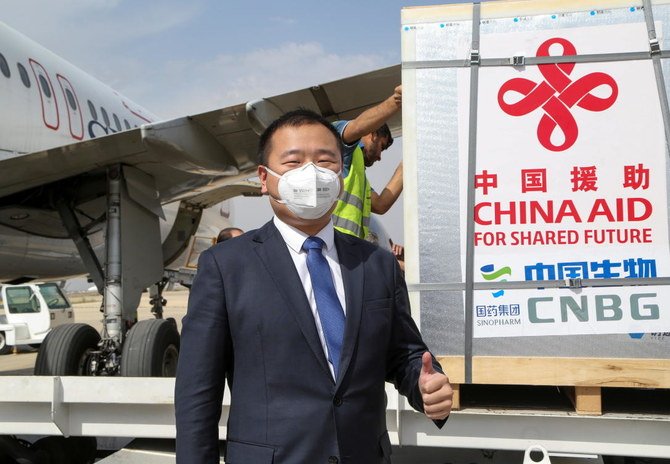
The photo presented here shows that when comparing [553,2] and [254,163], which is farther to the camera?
[254,163]

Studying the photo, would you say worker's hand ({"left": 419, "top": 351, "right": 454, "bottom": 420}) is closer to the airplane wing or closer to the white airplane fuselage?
the airplane wing

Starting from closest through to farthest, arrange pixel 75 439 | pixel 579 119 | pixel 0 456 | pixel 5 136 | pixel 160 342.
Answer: pixel 579 119, pixel 0 456, pixel 75 439, pixel 160 342, pixel 5 136

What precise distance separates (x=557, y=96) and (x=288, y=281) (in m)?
1.94

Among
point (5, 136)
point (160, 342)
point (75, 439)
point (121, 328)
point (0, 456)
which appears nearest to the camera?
point (0, 456)

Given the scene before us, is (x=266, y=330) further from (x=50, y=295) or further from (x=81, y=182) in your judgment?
(x=50, y=295)

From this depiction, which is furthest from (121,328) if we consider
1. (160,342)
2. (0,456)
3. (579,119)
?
(579,119)

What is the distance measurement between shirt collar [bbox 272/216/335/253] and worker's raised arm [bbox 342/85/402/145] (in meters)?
1.68

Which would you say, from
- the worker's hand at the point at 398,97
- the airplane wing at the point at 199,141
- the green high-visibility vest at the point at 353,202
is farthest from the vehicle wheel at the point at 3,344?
the worker's hand at the point at 398,97

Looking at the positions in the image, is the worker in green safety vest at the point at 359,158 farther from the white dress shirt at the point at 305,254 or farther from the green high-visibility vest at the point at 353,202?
the white dress shirt at the point at 305,254

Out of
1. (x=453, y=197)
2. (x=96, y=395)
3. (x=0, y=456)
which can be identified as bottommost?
(x=0, y=456)

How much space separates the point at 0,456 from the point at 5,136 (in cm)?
325

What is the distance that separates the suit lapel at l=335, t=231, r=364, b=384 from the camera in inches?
70.2

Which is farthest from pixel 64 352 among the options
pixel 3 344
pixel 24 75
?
pixel 3 344

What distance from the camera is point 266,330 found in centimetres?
178
